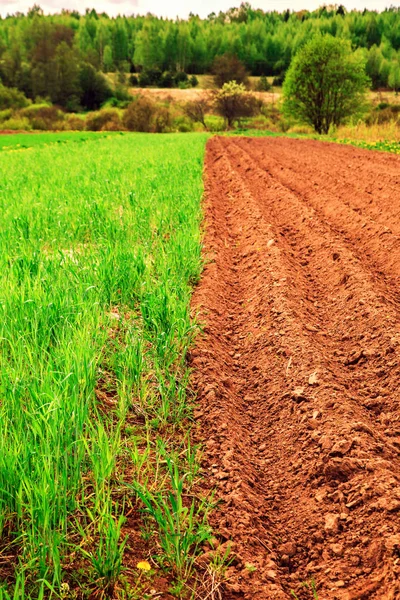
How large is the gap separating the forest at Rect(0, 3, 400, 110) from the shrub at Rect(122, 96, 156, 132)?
19306 millimetres

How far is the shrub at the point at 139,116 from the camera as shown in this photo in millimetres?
52781

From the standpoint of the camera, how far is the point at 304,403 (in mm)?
3230

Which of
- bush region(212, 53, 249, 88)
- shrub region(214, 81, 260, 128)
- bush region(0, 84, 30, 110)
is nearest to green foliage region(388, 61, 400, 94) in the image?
bush region(212, 53, 249, 88)

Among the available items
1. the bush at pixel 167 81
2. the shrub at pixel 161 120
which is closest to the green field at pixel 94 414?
the shrub at pixel 161 120

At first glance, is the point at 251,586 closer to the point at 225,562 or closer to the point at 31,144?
the point at 225,562

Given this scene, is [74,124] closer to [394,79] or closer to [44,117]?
[44,117]

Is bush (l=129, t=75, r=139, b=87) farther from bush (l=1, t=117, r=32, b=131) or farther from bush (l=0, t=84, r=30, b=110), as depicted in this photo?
bush (l=1, t=117, r=32, b=131)

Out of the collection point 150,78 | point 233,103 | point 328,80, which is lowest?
point 233,103

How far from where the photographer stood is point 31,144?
30.5 metres

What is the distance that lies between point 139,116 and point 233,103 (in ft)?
39.2

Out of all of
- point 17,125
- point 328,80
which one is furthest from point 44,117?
point 328,80

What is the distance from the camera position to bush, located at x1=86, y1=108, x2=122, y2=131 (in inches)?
2045

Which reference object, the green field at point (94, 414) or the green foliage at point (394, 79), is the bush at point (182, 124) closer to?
the green field at point (94, 414)

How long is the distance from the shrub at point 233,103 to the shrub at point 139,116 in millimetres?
8971
